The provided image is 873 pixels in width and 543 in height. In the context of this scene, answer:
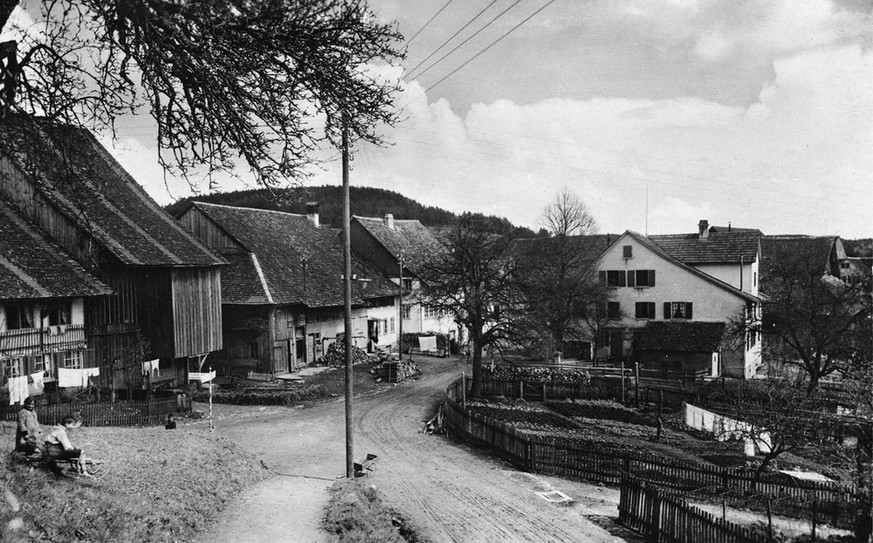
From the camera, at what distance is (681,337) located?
4222cm

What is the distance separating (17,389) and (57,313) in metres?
3.74

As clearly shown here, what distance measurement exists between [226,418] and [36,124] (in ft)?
63.1

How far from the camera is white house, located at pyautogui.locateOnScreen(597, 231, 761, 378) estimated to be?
41.8m

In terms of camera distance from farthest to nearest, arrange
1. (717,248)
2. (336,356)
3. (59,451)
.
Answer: (717,248), (336,356), (59,451)

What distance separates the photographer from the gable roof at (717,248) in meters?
45.9

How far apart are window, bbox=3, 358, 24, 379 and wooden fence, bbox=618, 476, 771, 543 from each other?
22.4m

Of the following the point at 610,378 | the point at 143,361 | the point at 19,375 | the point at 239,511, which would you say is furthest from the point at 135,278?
the point at 610,378

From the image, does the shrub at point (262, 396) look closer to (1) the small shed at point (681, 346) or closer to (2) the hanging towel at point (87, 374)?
(2) the hanging towel at point (87, 374)

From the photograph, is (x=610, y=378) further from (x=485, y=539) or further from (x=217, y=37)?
(x=217, y=37)

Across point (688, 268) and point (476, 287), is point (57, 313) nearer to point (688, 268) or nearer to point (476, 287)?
point (476, 287)

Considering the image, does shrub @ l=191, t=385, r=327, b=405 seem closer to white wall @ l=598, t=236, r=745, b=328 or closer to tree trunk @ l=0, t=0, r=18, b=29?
A: tree trunk @ l=0, t=0, r=18, b=29

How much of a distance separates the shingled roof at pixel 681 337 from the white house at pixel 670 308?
0.06 meters

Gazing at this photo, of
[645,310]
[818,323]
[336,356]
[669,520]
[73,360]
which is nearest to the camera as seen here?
[669,520]

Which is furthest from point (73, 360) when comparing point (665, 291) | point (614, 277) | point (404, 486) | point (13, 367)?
point (665, 291)
